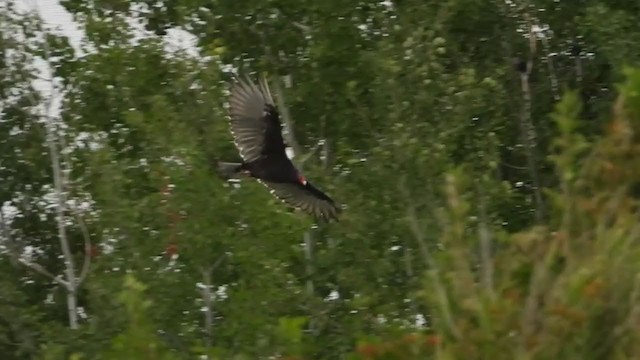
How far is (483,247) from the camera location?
3.77m

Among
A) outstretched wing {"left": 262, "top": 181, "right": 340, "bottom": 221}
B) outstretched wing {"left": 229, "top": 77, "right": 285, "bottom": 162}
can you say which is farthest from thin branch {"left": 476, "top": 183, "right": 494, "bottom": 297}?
outstretched wing {"left": 262, "top": 181, "right": 340, "bottom": 221}

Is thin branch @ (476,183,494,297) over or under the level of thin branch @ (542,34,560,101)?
over

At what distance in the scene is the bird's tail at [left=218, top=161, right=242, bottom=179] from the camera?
31.6 ft

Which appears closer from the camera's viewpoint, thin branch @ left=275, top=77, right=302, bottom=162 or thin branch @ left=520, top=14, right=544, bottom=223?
thin branch @ left=275, top=77, right=302, bottom=162

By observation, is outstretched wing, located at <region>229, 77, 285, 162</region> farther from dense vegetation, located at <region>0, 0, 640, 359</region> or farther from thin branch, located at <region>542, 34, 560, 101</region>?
thin branch, located at <region>542, 34, 560, 101</region>

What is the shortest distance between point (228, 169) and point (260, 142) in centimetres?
46

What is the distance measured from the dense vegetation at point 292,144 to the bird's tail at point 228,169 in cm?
12

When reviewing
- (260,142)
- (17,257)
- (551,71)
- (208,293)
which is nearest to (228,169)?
(260,142)

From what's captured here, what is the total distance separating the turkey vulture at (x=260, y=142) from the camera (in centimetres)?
922

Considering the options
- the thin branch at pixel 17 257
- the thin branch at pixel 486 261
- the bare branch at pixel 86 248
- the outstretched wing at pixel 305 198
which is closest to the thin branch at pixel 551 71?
the bare branch at pixel 86 248

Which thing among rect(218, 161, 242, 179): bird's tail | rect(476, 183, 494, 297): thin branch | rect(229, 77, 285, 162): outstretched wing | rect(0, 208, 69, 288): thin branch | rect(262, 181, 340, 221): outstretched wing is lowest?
rect(0, 208, 69, 288): thin branch

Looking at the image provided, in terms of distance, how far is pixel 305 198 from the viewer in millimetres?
9859

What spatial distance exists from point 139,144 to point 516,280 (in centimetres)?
831

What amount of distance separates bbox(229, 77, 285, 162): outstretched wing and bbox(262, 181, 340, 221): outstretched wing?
31cm
